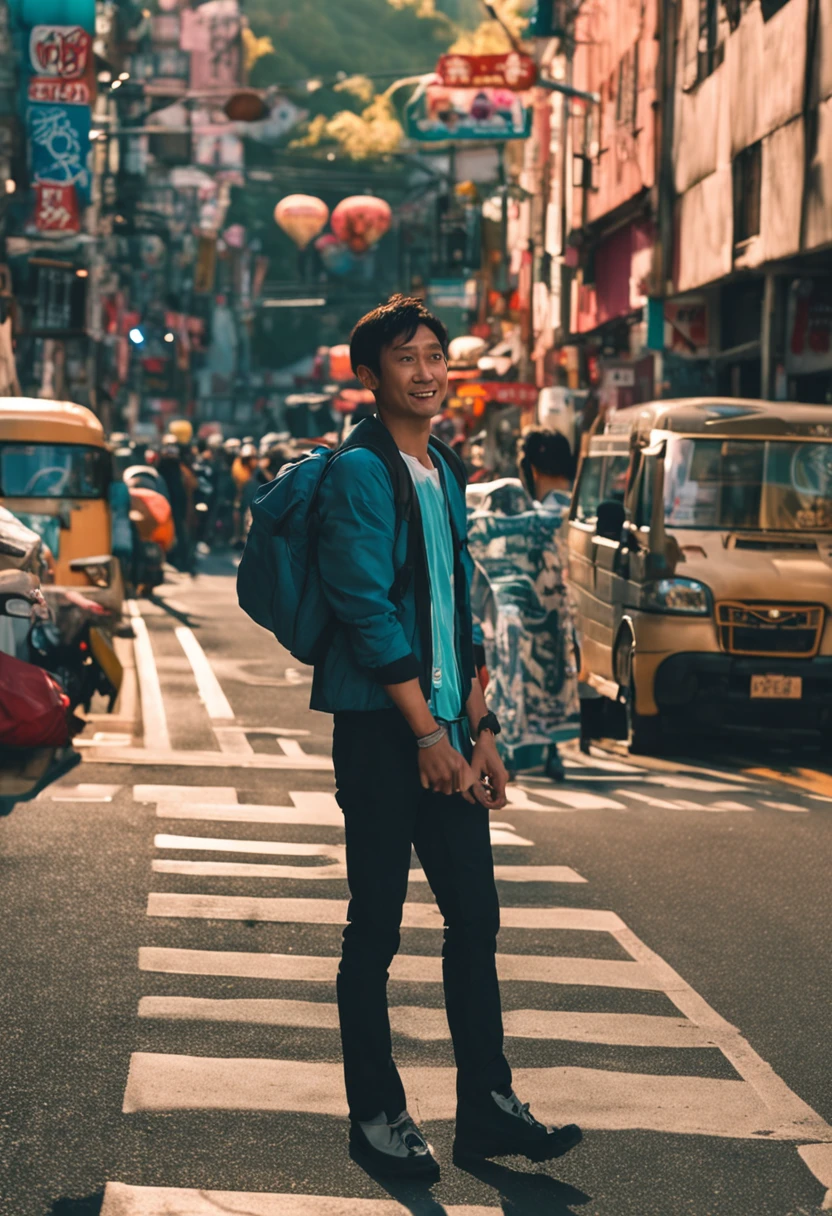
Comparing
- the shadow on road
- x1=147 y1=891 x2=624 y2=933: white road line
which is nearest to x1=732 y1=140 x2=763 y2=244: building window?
x1=147 y1=891 x2=624 y2=933: white road line

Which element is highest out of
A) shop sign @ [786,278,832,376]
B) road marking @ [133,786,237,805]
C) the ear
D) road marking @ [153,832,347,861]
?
shop sign @ [786,278,832,376]

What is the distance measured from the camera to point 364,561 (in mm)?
4719

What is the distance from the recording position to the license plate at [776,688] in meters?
13.2

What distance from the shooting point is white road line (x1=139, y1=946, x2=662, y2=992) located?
6.97 metres

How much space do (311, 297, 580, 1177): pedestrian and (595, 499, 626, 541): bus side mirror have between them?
27.9 feet

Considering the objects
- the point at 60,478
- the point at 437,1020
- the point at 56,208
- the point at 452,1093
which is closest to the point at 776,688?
the point at 437,1020

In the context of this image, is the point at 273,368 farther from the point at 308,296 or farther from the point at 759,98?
the point at 759,98

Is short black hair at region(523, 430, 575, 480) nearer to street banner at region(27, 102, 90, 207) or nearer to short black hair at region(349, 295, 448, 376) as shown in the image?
short black hair at region(349, 295, 448, 376)

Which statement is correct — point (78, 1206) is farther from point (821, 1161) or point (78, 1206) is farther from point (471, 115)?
point (471, 115)

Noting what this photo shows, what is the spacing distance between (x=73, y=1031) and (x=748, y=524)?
844 centimetres

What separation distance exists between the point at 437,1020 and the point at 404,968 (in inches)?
29.7

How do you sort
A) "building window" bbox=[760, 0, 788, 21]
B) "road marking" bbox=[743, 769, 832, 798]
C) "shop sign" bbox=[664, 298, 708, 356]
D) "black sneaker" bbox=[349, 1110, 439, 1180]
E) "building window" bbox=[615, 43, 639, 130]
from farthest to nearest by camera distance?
"building window" bbox=[615, 43, 639, 130] → "shop sign" bbox=[664, 298, 708, 356] → "building window" bbox=[760, 0, 788, 21] → "road marking" bbox=[743, 769, 832, 798] → "black sneaker" bbox=[349, 1110, 439, 1180]

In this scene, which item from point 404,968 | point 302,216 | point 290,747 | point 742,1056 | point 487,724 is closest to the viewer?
point 487,724

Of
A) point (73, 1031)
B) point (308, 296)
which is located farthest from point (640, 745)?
point (308, 296)
